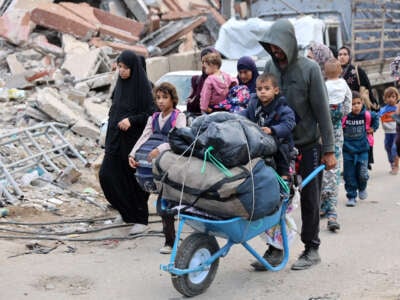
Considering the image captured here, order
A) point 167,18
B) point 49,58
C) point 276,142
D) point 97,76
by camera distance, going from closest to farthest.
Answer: point 276,142, point 97,76, point 49,58, point 167,18

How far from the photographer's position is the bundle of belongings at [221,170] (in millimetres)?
4746

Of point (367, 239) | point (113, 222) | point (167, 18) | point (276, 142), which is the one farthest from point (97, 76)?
point (276, 142)

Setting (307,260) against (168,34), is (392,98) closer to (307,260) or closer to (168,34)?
(307,260)

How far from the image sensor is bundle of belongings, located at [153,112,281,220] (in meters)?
4.75

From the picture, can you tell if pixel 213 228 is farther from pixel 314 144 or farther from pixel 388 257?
pixel 388 257

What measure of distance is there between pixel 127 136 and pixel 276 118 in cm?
216

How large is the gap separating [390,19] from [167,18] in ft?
20.0

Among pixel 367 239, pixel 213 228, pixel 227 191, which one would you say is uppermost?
pixel 227 191

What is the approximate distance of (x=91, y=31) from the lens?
16.4 m

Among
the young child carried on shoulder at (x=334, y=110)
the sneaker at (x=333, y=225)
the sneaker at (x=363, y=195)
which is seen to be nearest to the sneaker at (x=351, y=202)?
the sneaker at (x=363, y=195)

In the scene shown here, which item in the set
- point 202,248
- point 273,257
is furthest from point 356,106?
point 202,248

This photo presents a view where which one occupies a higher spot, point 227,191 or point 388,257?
point 227,191

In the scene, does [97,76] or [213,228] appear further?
[97,76]

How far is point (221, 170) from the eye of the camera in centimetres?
478
